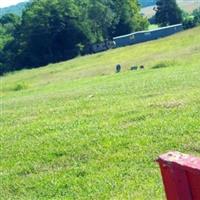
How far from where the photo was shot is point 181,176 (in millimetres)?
2773

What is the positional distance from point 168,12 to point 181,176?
90.6 meters

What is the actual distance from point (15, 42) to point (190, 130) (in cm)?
6912

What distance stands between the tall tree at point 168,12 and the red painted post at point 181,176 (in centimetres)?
8795

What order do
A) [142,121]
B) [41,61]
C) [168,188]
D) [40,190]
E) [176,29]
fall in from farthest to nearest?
1. [176,29]
2. [41,61]
3. [142,121]
4. [40,190]
5. [168,188]

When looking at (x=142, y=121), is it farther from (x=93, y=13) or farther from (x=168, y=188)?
(x=93, y=13)

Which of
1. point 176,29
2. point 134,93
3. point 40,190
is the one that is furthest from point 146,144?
point 176,29

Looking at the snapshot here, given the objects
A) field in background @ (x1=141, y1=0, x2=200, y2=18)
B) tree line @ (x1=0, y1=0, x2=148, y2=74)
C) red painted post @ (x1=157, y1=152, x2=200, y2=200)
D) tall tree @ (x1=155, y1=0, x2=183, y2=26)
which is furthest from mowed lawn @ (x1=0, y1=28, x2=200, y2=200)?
field in background @ (x1=141, y1=0, x2=200, y2=18)

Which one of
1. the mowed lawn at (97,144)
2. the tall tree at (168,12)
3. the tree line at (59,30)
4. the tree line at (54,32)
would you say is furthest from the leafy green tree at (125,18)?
→ the mowed lawn at (97,144)

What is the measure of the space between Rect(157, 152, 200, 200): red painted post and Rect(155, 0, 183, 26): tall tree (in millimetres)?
87949

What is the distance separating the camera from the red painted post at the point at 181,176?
273 centimetres

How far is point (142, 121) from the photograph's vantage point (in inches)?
369

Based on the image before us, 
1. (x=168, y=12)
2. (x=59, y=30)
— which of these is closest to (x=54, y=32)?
(x=59, y=30)

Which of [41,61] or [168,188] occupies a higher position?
[168,188]

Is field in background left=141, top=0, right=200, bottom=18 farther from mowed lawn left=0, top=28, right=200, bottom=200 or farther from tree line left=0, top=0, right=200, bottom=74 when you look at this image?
mowed lawn left=0, top=28, right=200, bottom=200
